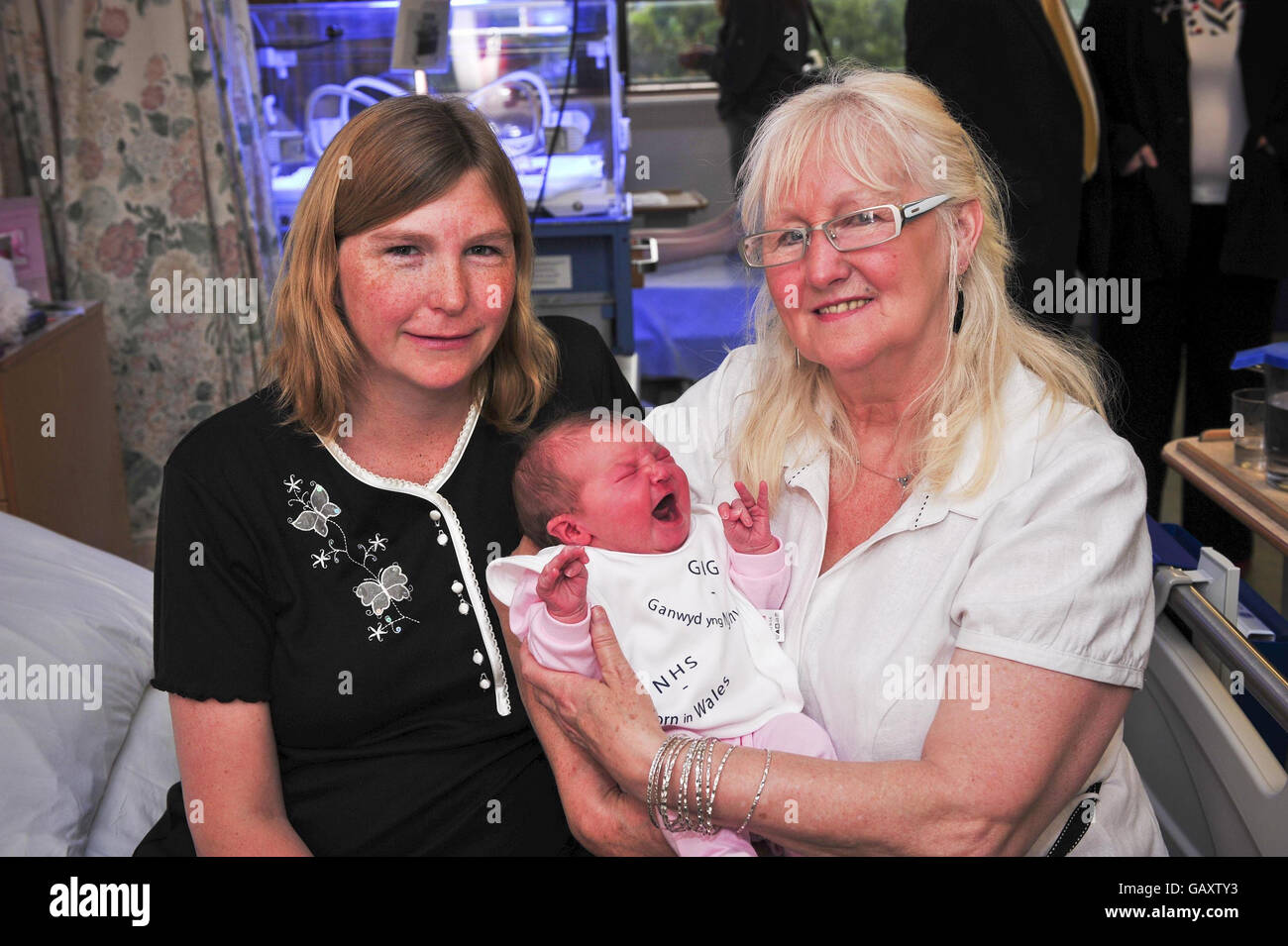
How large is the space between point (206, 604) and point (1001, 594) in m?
0.98

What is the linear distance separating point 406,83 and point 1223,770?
10.8 ft

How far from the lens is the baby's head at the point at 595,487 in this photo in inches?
62.9

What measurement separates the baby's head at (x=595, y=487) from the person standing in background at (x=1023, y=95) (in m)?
1.71

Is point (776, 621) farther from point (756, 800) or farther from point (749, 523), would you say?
point (756, 800)

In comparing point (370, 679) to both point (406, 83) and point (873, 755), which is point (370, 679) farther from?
point (406, 83)

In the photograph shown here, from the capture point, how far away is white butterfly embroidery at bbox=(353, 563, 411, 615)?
5.26ft

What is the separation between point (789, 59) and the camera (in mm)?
5480

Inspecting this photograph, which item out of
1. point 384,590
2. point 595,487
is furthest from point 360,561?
point 595,487

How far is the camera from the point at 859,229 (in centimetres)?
150

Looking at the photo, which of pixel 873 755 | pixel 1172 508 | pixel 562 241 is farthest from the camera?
pixel 1172 508

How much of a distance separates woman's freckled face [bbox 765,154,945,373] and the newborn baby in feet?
0.83

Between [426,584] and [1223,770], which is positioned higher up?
[426,584]
